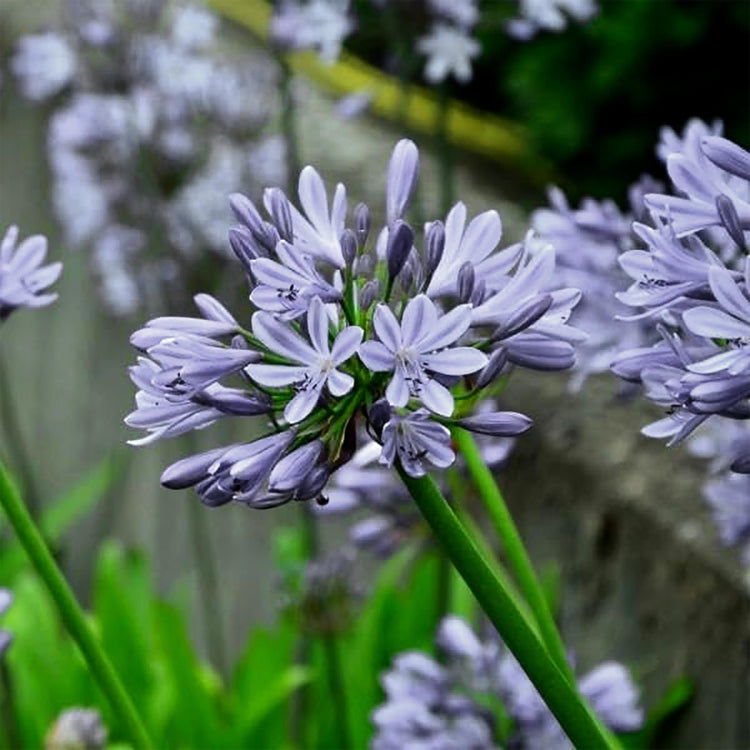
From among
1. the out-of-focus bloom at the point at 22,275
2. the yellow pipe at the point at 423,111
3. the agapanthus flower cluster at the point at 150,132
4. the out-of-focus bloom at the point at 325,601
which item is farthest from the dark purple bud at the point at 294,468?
the yellow pipe at the point at 423,111

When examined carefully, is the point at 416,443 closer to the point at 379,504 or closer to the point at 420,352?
the point at 420,352

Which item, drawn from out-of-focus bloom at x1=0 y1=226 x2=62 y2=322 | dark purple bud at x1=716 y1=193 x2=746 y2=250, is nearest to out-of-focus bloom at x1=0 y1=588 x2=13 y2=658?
out-of-focus bloom at x1=0 y1=226 x2=62 y2=322

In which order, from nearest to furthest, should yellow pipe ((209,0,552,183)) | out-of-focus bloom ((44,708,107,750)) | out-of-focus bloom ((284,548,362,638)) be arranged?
1. out-of-focus bloom ((44,708,107,750))
2. out-of-focus bloom ((284,548,362,638))
3. yellow pipe ((209,0,552,183))

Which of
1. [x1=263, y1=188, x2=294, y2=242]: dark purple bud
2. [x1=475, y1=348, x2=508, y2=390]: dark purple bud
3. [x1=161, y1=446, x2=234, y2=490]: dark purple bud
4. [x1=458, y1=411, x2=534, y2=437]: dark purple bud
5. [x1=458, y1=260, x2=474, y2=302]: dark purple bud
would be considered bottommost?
[x1=161, y1=446, x2=234, y2=490]: dark purple bud

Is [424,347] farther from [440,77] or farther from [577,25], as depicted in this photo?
[577,25]

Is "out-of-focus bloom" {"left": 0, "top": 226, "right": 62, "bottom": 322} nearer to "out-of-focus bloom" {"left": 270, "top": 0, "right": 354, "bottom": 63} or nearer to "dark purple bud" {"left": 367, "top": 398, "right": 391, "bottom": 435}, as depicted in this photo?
"dark purple bud" {"left": 367, "top": 398, "right": 391, "bottom": 435}

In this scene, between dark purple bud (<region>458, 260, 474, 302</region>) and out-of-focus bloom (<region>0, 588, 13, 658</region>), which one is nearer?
dark purple bud (<region>458, 260, 474, 302</region>)
